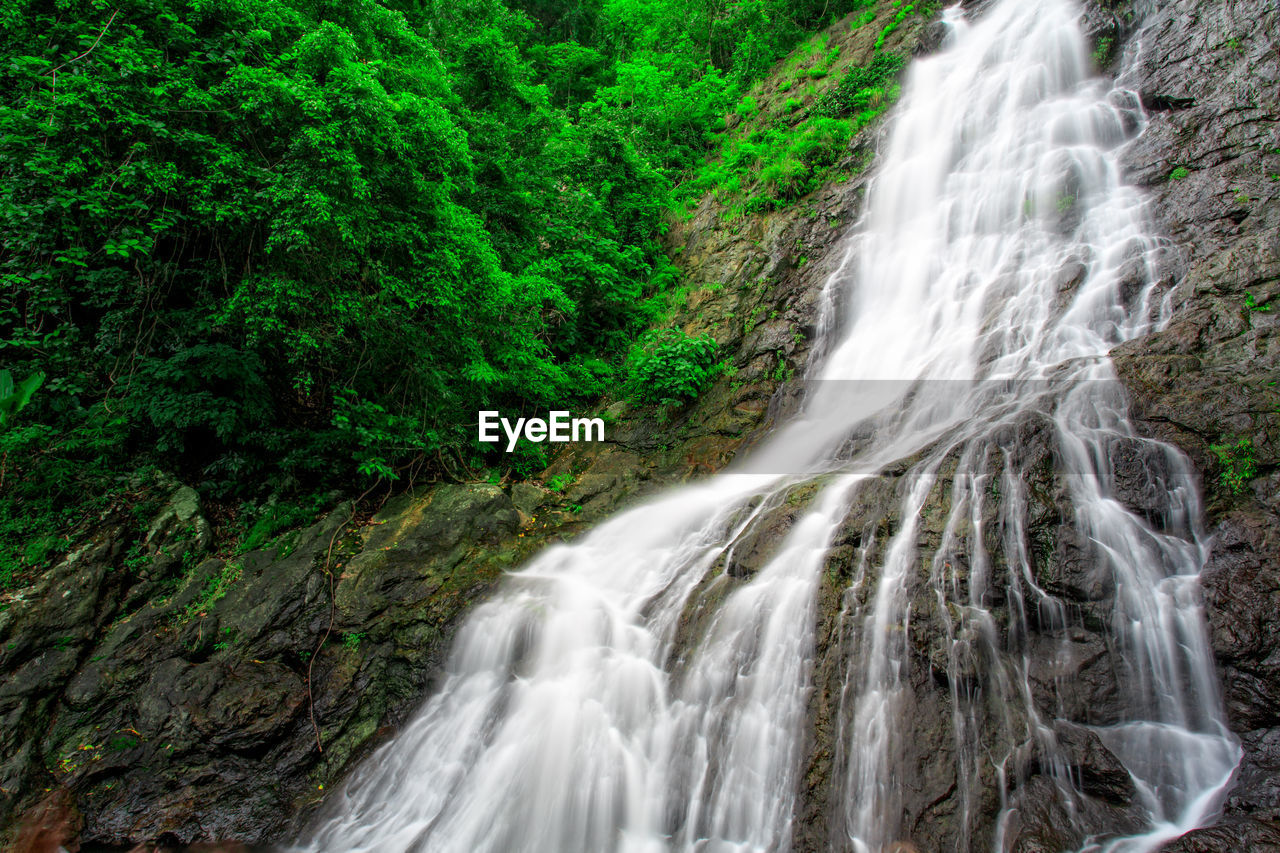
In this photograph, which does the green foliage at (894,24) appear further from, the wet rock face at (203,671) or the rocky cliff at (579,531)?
the wet rock face at (203,671)

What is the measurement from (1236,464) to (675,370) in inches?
253

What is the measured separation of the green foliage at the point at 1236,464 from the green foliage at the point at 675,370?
6.04 metres

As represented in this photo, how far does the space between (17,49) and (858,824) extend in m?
9.47

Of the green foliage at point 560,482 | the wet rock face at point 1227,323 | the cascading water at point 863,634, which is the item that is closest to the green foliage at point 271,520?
the cascading water at point 863,634

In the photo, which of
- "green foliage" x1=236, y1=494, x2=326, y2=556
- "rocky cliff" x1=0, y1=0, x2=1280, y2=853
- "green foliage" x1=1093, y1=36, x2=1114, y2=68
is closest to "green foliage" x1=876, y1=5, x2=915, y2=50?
"green foliage" x1=1093, y1=36, x2=1114, y2=68

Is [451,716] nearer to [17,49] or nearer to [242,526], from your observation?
[242,526]

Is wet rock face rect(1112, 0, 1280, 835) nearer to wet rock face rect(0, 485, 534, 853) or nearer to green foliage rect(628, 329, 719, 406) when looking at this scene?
green foliage rect(628, 329, 719, 406)

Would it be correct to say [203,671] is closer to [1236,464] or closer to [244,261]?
[244,261]

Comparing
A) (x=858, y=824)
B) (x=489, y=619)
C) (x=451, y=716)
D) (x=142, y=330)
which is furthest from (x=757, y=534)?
(x=142, y=330)

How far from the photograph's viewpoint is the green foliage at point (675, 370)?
9.12 m

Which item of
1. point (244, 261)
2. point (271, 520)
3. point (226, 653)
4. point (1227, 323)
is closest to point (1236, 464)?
point (1227, 323)

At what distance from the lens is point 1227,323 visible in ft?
18.0

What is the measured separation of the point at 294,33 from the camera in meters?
6.71

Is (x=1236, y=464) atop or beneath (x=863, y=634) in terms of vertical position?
atop
